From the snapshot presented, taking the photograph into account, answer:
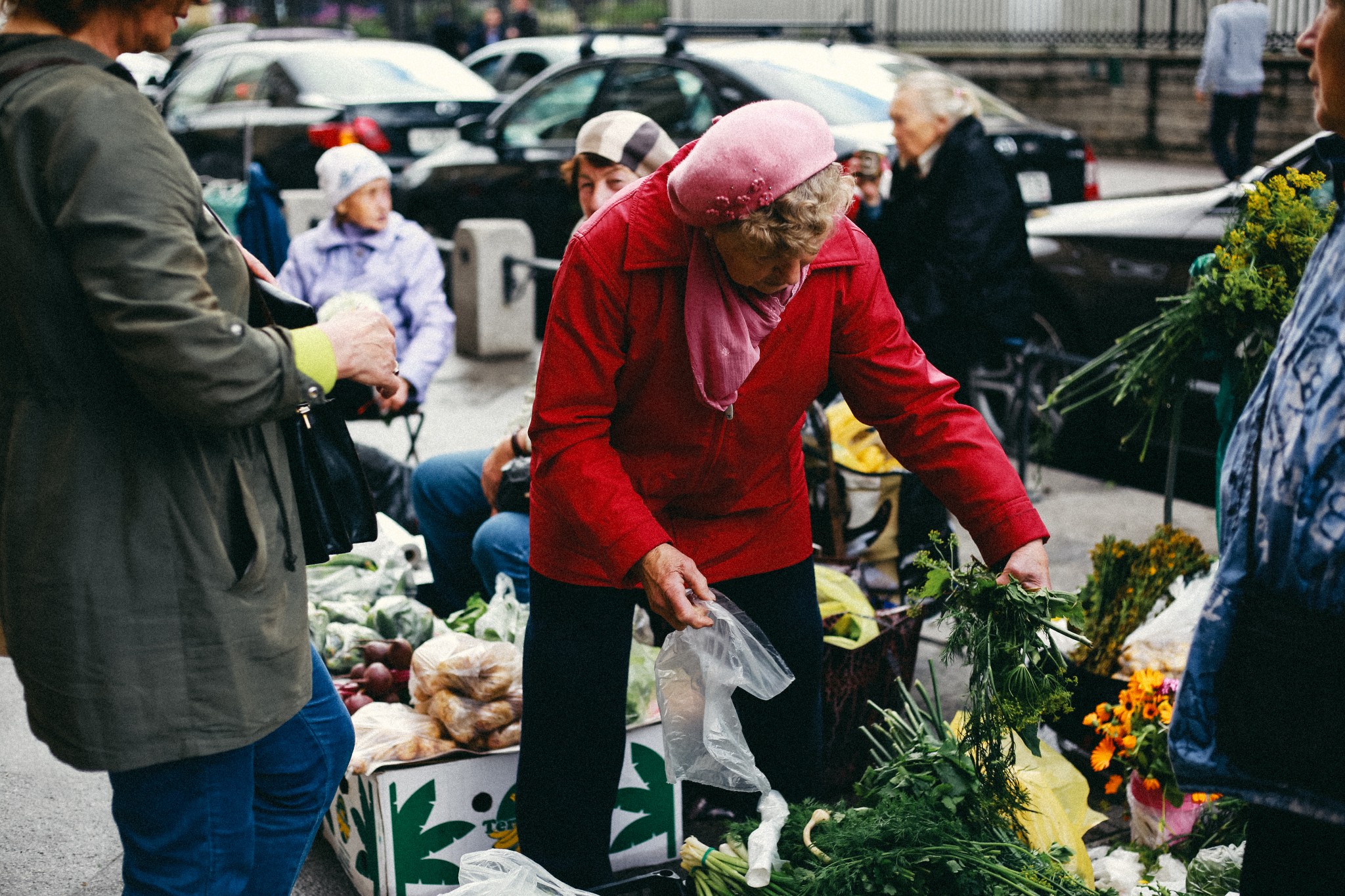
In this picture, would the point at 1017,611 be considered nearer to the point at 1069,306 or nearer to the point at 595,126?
the point at 595,126

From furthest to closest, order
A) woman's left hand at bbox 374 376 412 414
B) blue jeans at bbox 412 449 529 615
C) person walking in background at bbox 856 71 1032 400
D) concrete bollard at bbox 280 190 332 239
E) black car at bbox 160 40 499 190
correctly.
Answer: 1. black car at bbox 160 40 499 190
2. concrete bollard at bbox 280 190 332 239
3. person walking in background at bbox 856 71 1032 400
4. woman's left hand at bbox 374 376 412 414
5. blue jeans at bbox 412 449 529 615

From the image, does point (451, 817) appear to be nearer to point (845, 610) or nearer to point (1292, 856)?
point (845, 610)

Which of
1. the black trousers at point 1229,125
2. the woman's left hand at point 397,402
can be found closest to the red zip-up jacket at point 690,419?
the woman's left hand at point 397,402

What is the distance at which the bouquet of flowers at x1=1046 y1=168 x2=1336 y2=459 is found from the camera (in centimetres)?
327

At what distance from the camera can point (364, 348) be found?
2.04m

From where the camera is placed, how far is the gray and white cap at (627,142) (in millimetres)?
3820

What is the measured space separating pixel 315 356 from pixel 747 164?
76cm

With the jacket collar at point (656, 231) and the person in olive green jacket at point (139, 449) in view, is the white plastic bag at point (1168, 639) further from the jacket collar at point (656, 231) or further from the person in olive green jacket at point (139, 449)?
the person in olive green jacket at point (139, 449)

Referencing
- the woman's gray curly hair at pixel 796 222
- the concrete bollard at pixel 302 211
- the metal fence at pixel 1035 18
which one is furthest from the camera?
the metal fence at pixel 1035 18

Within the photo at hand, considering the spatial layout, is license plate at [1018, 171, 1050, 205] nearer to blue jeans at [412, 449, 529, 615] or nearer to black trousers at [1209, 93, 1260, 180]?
blue jeans at [412, 449, 529, 615]

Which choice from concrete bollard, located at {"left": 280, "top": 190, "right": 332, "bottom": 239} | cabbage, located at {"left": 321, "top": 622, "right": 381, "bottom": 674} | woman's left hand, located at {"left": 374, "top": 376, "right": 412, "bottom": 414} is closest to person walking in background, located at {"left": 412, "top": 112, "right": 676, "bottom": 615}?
cabbage, located at {"left": 321, "top": 622, "right": 381, "bottom": 674}

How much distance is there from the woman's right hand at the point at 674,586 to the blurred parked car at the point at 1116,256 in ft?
14.0

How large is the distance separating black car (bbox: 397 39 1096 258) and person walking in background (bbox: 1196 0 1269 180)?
5.32 m

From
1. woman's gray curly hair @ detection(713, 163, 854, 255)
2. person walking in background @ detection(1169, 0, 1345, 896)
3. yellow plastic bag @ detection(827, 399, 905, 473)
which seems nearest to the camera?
person walking in background @ detection(1169, 0, 1345, 896)
